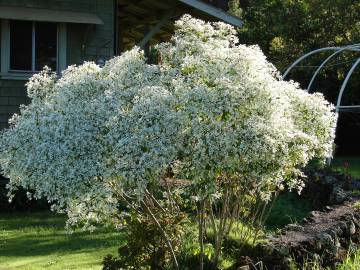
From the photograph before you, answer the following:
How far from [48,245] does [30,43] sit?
16.6 feet

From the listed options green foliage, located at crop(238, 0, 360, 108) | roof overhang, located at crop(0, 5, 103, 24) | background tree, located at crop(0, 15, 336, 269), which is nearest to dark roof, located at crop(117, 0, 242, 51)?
roof overhang, located at crop(0, 5, 103, 24)

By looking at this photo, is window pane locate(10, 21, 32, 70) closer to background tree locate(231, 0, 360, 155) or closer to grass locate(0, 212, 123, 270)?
grass locate(0, 212, 123, 270)

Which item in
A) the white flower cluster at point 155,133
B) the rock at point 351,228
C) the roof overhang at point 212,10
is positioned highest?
the roof overhang at point 212,10

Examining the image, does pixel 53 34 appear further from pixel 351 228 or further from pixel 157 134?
pixel 157 134

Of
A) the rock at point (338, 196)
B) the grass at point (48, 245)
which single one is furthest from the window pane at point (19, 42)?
the rock at point (338, 196)

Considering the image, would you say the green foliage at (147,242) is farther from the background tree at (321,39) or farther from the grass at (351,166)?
the background tree at (321,39)

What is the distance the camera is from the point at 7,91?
41.5ft

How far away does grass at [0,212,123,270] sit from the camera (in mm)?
8070

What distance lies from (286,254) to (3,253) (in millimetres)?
4149

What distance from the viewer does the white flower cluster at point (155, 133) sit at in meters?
5.34

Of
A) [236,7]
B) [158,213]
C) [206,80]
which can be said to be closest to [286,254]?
A: [158,213]

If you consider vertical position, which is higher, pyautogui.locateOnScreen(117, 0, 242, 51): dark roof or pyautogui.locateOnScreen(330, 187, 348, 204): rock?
pyautogui.locateOnScreen(117, 0, 242, 51): dark roof

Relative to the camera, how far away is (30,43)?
12.7m

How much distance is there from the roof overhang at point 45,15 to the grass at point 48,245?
3.80m
